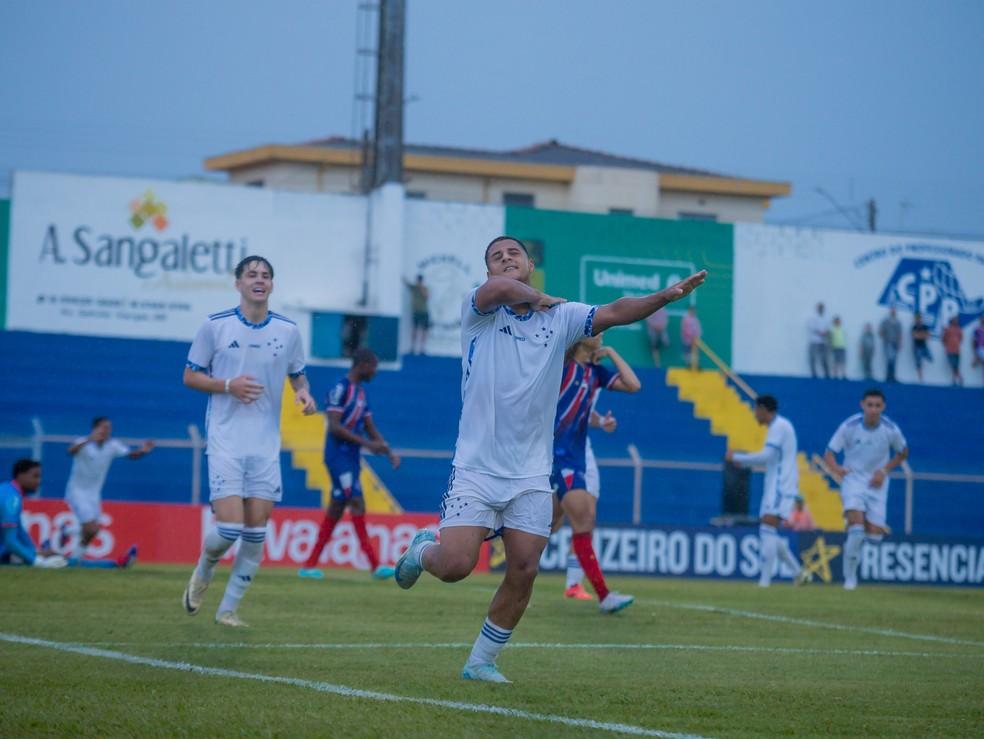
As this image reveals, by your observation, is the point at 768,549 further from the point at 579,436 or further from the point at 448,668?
the point at 448,668

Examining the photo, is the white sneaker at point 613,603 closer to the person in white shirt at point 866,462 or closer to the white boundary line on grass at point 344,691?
the white boundary line on grass at point 344,691

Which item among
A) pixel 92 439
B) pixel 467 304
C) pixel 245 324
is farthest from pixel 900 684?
pixel 92 439

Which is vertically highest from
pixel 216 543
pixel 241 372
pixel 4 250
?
pixel 4 250

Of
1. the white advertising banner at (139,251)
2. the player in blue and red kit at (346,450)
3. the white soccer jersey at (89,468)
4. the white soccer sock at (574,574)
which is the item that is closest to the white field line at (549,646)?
the white soccer sock at (574,574)

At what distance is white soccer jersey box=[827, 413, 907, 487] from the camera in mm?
21297

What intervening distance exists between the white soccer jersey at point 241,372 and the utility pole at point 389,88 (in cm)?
2929

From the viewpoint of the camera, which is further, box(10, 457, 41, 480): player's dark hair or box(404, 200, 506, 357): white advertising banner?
box(404, 200, 506, 357): white advertising banner

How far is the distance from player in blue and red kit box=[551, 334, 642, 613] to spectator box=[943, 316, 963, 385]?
31.9 metres

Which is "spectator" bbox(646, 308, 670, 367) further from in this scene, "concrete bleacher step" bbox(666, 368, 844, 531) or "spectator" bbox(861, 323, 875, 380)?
"spectator" bbox(861, 323, 875, 380)

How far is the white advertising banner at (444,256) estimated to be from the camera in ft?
133

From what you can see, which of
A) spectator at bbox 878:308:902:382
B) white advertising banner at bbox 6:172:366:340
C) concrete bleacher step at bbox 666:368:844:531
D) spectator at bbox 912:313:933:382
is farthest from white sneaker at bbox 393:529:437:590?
spectator at bbox 912:313:933:382

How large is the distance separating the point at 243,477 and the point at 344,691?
3708 mm

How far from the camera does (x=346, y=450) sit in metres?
18.8

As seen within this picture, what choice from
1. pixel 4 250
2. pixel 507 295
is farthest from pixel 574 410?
pixel 4 250
